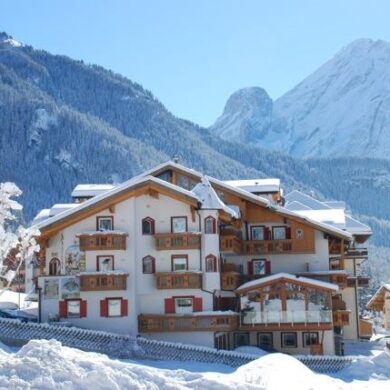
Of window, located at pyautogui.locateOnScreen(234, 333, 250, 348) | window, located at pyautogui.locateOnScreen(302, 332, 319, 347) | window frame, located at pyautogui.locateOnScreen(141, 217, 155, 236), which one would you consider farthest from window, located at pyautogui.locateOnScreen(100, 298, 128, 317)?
window, located at pyautogui.locateOnScreen(302, 332, 319, 347)

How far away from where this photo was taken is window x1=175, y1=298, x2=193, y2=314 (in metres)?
51.6

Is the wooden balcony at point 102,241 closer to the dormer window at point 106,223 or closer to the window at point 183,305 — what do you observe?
the dormer window at point 106,223

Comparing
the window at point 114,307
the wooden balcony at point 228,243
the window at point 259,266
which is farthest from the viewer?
the window at point 259,266

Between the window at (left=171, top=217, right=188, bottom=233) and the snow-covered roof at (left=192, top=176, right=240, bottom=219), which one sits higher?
the snow-covered roof at (left=192, top=176, right=240, bottom=219)

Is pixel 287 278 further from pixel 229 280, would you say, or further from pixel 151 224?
pixel 151 224

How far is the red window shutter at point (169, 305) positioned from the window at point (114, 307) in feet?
8.90

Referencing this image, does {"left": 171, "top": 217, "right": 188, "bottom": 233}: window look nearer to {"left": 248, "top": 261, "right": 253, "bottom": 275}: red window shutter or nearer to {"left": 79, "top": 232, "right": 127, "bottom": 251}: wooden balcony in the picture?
{"left": 79, "top": 232, "right": 127, "bottom": 251}: wooden balcony

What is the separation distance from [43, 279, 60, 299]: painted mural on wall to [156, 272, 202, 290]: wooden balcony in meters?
6.07

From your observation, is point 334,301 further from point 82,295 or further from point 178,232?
point 82,295

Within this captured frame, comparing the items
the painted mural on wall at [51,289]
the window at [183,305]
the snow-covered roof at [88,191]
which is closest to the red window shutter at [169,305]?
the window at [183,305]

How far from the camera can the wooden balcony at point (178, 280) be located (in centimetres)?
5112

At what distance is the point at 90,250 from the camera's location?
51625 mm

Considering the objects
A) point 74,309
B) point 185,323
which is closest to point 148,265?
point 185,323

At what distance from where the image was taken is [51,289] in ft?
172
